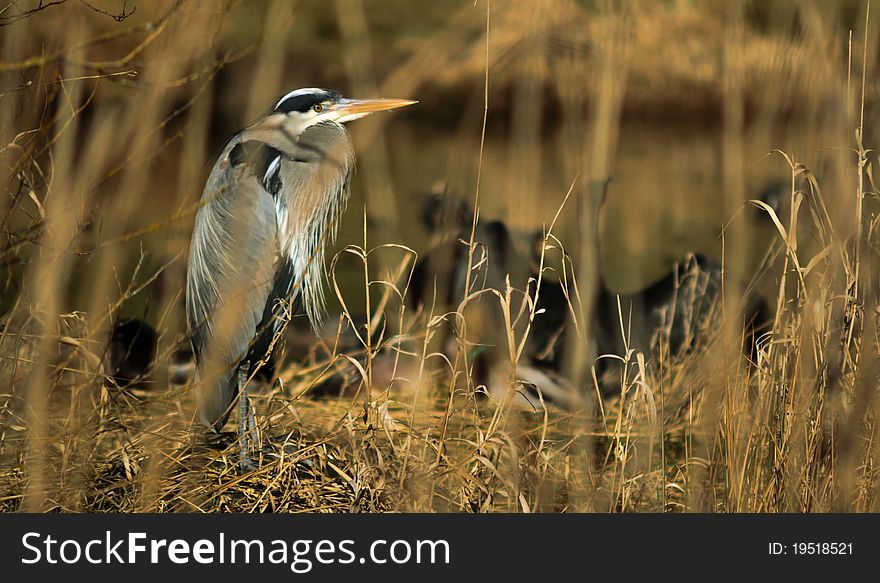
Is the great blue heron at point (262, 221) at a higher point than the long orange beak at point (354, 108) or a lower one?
lower

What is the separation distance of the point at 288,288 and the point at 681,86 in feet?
11.1

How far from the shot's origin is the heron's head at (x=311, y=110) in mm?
2143

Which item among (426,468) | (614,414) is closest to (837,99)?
(426,468)

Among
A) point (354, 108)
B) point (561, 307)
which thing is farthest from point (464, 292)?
point (561, 307)

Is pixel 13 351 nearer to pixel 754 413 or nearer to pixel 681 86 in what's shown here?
pixel 754 413

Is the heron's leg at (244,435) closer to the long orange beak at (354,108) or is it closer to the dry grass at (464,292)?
the dry grass at (464,292)

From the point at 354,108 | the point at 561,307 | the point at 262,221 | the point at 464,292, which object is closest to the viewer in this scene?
the point at 464,292

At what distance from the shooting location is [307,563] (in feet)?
4.49

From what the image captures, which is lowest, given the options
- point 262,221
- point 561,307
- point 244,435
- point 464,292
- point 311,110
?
point 244,435

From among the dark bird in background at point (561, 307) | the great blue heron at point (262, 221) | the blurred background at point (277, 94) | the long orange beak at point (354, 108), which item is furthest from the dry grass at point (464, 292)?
the dark bird in background at point (561, 307)

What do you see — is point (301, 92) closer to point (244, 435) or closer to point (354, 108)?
point (354, 108)

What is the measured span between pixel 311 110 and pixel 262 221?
287 millimetres

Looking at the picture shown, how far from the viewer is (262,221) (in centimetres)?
225

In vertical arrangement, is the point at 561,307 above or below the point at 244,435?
above
